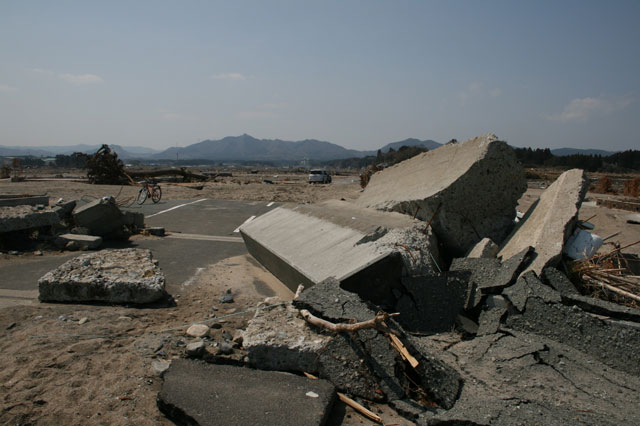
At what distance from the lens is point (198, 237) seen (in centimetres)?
916

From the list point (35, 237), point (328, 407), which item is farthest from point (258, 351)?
point (35, 237)

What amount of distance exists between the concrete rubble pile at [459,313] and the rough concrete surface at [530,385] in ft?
0.04

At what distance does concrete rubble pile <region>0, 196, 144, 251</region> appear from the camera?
7.52 m

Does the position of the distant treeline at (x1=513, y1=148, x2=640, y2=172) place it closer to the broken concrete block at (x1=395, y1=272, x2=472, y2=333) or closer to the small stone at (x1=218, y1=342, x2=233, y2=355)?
the broken concrete block at (x1=395, y1=272, x2=472, y2=333)

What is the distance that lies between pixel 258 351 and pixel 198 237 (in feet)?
20.8

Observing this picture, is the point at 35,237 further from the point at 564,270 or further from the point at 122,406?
the point at 564,270

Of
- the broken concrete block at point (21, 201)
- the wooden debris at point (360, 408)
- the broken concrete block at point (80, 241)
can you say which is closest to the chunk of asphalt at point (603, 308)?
the wooden debris at point (360, 408)

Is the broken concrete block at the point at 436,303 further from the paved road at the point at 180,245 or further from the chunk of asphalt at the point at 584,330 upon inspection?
the paved road at the point at 180,245

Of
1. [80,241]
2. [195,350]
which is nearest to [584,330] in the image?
[195,350]

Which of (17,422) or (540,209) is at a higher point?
(540,209)

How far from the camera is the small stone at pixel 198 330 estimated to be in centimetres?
385

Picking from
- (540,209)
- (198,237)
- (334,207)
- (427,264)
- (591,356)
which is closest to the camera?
(591,356)

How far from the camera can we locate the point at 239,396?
2822mm

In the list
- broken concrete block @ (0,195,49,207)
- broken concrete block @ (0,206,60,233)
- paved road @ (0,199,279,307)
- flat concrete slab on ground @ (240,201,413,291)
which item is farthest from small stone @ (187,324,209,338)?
broken concrete block @ (0,195,49,207)
